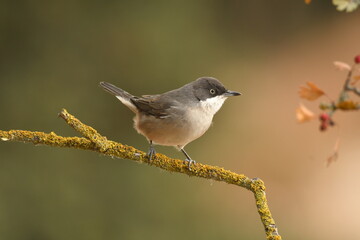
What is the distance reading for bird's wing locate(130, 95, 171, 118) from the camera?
4097 millimetres

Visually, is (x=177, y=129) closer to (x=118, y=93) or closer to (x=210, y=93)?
(x=210, y=93)

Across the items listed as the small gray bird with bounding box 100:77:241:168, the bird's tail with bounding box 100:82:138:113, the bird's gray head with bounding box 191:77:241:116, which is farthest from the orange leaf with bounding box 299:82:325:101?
the bird's tail with bounding box 100:82:138:113

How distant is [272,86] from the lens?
1004 centimetres

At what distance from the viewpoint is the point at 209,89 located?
407 cm

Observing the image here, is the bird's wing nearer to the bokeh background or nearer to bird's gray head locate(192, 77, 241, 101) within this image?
bird's gray head locate(192, 77, 241, 101)

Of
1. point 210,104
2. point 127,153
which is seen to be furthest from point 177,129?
point 127,153

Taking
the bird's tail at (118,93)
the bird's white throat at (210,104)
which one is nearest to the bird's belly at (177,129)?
the bird's white throat at (210,104)

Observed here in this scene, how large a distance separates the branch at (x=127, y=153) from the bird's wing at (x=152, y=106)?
61.6 inches

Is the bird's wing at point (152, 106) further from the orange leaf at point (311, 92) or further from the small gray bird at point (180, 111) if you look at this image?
the orange leaf at point (311, 92)

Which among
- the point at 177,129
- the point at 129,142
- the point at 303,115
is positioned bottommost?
the point at 303,115

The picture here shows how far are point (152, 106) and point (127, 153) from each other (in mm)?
1894

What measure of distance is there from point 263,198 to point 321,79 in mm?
8949

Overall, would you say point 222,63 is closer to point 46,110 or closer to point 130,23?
point 130,23

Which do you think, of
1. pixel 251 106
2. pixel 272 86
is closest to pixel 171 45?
pixel 251 106
